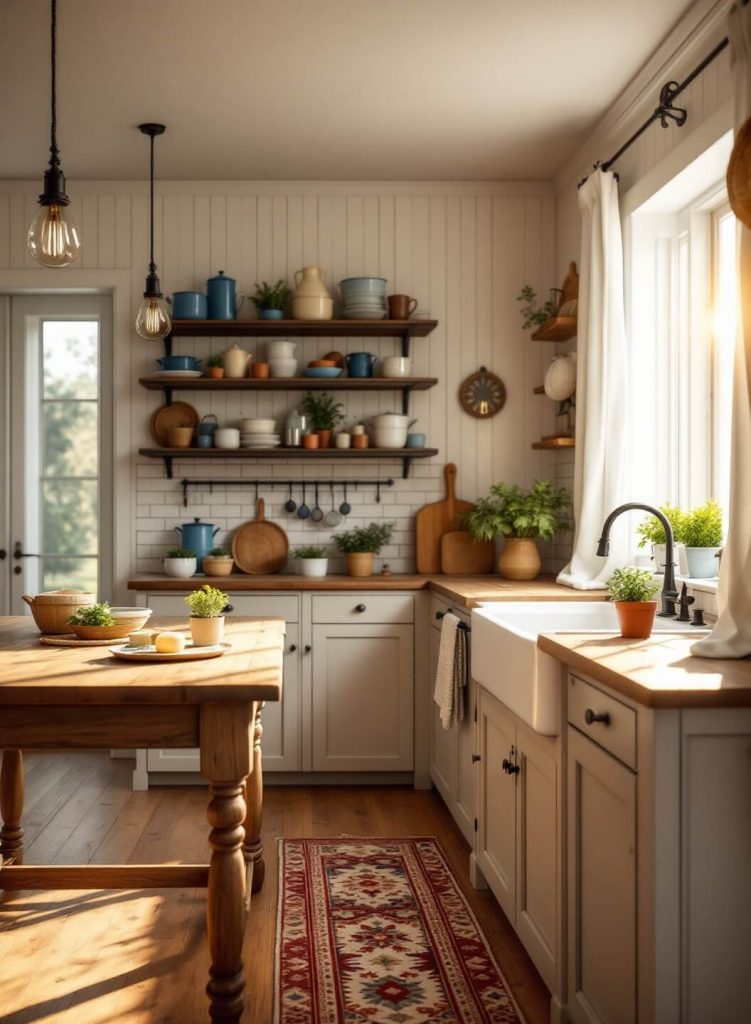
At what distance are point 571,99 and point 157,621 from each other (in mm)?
2721

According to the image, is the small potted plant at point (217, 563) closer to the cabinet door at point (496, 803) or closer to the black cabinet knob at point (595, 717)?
the cabinet door at point (496, 803)

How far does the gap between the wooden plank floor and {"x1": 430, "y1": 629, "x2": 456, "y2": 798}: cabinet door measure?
4.8 inches

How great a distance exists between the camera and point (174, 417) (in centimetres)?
543

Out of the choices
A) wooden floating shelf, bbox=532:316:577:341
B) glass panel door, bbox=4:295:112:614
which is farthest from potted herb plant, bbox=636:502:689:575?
glass panel door, bbox=4:295:112:614

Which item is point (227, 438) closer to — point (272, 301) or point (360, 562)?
point (272, 301)

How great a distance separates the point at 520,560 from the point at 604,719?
2.78 metres

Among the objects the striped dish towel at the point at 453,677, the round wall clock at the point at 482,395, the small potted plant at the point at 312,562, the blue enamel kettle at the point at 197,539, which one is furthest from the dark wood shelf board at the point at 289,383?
the striped dish towel at the point at 453,677

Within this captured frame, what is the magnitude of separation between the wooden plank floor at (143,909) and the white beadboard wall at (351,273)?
1.26 meters

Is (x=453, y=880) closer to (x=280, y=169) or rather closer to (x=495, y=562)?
(x=495, y=562)

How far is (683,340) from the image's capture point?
163 inches

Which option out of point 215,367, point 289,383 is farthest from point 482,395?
point 215,367

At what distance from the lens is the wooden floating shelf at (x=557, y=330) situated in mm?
4820

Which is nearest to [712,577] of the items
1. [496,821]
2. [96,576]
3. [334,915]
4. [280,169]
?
[496,821]

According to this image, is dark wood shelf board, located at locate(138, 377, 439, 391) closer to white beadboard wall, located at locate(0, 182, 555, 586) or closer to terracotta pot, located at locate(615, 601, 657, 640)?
white beadboard wall, located at locate(0, 182, 555, 586)
